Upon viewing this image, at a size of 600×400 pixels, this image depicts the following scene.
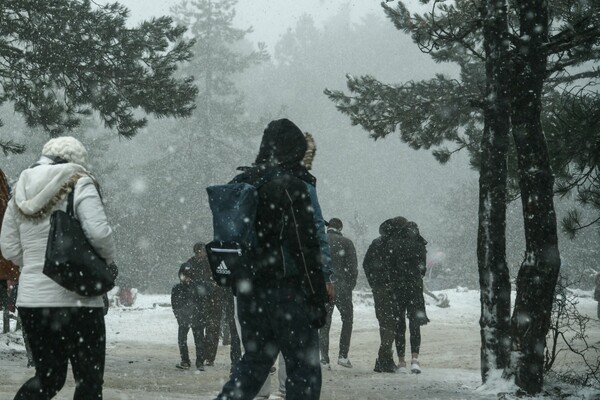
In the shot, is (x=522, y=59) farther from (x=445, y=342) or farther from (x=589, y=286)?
(x=589, y=286)

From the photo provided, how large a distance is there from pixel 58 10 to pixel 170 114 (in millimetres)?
2231

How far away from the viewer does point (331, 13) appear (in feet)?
272

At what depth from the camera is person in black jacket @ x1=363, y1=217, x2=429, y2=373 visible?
373 inches

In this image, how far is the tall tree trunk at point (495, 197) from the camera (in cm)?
700

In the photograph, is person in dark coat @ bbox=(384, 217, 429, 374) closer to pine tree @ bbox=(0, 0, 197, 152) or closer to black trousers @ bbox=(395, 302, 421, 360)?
black trousers @ bbox=(395, 302, 421, 360)

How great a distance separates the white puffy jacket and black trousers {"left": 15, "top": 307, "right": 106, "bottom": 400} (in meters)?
0.06

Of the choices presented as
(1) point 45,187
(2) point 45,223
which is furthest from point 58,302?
(1) point 45,187

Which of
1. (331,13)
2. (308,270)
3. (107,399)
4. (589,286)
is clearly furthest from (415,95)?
(331,13)

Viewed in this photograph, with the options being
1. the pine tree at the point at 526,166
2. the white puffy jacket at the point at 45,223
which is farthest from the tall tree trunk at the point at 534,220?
the white puffy jacket at the point at 45,223

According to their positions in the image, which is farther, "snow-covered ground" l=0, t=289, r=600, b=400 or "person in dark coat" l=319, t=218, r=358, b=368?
"person in dark coat" l=319, t=218, r=358, b=368

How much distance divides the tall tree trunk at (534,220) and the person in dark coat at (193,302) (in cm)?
463

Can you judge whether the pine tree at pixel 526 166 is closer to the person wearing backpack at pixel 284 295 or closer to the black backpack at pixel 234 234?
the person wearing backpack at pixel 284 295

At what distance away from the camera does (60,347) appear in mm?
3740

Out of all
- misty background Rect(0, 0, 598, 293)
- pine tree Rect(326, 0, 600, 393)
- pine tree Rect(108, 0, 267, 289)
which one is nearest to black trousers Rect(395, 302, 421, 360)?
pine tree Rect(326, 0, 600, 393)
